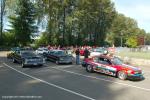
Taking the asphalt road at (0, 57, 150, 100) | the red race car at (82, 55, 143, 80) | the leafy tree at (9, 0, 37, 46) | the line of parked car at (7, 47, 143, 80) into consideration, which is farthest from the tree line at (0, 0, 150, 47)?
the asphalt road at (0, 57, 150, 100)

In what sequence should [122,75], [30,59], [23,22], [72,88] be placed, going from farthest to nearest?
[23,22]
[30,59]
[122,75]
[72,88]

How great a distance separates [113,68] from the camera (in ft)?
68.8

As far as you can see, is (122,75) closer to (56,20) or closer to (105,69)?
(105,69)

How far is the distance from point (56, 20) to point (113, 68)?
57293 millimetres

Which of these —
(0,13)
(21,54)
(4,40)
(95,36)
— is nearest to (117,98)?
(21,54)

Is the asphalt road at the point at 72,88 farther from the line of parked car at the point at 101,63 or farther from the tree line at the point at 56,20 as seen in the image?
the tree line at the point at 56,20

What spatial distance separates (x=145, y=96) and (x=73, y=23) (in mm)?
62495

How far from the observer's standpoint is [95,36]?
91.6 m

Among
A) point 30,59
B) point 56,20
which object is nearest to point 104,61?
point 30,59

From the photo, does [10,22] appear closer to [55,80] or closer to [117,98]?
[55,80]

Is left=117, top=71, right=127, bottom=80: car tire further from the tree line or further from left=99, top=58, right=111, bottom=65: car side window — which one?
the tree line

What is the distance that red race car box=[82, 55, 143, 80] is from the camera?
19.8m

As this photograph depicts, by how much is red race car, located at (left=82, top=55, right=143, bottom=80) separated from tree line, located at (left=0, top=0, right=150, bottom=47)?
157 ft

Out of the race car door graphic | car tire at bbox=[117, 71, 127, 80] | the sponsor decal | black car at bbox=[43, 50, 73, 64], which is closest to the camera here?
car tire at bbox=[117, 71, 127, 80]
